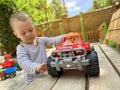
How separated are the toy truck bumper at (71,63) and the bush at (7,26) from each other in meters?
7.28

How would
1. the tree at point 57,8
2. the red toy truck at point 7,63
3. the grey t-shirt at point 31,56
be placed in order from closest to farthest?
the grey t-shirt at point 31,56
the red toy truck at point 7,63
the tree at point 57,8

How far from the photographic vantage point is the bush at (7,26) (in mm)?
8281

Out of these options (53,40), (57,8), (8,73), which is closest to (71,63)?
(53,40)

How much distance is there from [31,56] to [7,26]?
6.99 metres

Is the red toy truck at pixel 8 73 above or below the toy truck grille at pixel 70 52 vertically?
below

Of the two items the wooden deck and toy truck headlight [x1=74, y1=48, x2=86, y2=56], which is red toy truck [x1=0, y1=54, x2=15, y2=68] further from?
toy truck headlight [x1=74, y1=48, x2=86, y2=56]

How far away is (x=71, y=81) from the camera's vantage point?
1.27 metres

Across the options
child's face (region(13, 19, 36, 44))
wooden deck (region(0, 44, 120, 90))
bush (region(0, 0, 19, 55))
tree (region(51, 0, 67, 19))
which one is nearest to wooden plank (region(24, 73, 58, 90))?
wooden deck (region(0, 44, 120, 90))

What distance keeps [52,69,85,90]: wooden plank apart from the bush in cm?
718

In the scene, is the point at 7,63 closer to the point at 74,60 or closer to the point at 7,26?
the point at 7,26

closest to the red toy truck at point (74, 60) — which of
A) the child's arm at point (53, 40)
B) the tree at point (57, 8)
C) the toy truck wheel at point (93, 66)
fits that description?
the toy truck wheel at point (93, 66)

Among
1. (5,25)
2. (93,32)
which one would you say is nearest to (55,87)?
(5,25)

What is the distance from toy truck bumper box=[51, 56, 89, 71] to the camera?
1.27 meters

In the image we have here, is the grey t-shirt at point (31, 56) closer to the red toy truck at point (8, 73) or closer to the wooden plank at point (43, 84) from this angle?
the wooden plank at point (43, 84)
